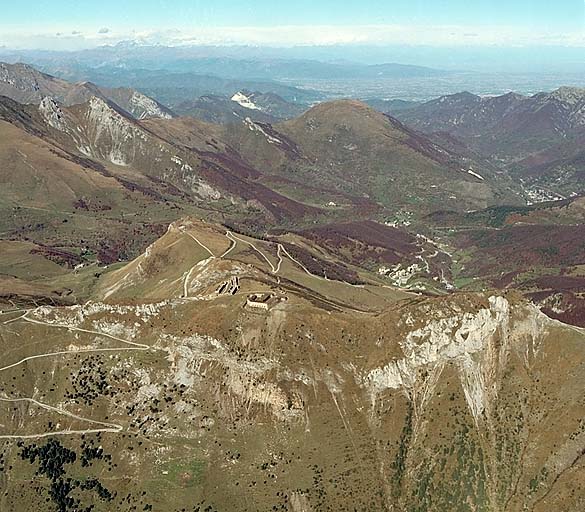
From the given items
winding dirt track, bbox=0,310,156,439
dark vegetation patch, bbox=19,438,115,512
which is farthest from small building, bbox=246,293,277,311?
dark vegetation patch, bbox=19,438,115,512

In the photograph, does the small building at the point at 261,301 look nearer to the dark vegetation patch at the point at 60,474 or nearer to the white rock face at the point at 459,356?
the white rock face at the point at 459,356

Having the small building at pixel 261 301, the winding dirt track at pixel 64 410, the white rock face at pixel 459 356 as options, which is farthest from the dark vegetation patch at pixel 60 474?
the white rock face at pixel 459 356

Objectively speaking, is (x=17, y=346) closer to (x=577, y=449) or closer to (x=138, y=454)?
(x=138, y=454)

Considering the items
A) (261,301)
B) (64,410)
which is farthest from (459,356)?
(64,410)

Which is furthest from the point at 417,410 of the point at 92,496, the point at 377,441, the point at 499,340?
the point at 92,496

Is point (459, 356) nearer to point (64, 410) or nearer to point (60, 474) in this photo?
point (64, 410)

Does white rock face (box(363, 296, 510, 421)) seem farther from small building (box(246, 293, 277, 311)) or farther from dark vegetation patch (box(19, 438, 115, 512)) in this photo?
dark vegetation patch (box(19, 438, 115, 512))

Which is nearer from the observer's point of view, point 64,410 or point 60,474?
point 60,474

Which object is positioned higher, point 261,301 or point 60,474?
point 261,301
